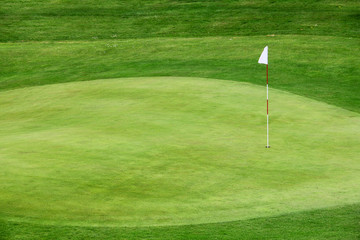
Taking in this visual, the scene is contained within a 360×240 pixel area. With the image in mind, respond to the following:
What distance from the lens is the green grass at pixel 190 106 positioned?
301 inches

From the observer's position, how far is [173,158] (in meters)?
10.5

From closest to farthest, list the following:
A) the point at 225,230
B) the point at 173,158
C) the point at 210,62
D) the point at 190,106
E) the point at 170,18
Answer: the point at 225,230, the point at 173,158, the point at 190,106, the point at 210,62, the point at 170,18

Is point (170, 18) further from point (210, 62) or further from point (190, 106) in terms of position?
point (190, 106)

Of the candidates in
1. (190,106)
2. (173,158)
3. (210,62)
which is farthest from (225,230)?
(210,62)

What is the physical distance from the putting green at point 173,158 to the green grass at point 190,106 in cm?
5

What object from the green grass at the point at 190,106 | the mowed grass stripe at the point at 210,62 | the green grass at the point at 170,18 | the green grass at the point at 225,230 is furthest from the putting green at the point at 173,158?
the green grass at the point at 170,18

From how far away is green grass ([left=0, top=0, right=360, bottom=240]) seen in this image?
765 centimetres

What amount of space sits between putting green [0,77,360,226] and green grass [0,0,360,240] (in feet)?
0.15

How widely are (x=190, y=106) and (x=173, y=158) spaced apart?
5.13m

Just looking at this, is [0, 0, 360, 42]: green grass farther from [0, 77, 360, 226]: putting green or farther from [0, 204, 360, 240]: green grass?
[0, 204, 360, 240]: green grass

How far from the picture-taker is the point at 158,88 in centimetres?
1820

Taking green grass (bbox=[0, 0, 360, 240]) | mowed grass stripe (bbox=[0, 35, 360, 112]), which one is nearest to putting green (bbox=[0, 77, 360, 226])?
green grass (bbox=[0, 0, 360, 240])

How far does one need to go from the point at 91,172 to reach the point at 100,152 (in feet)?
4.12

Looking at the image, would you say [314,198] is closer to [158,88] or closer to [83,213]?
[83,213]
